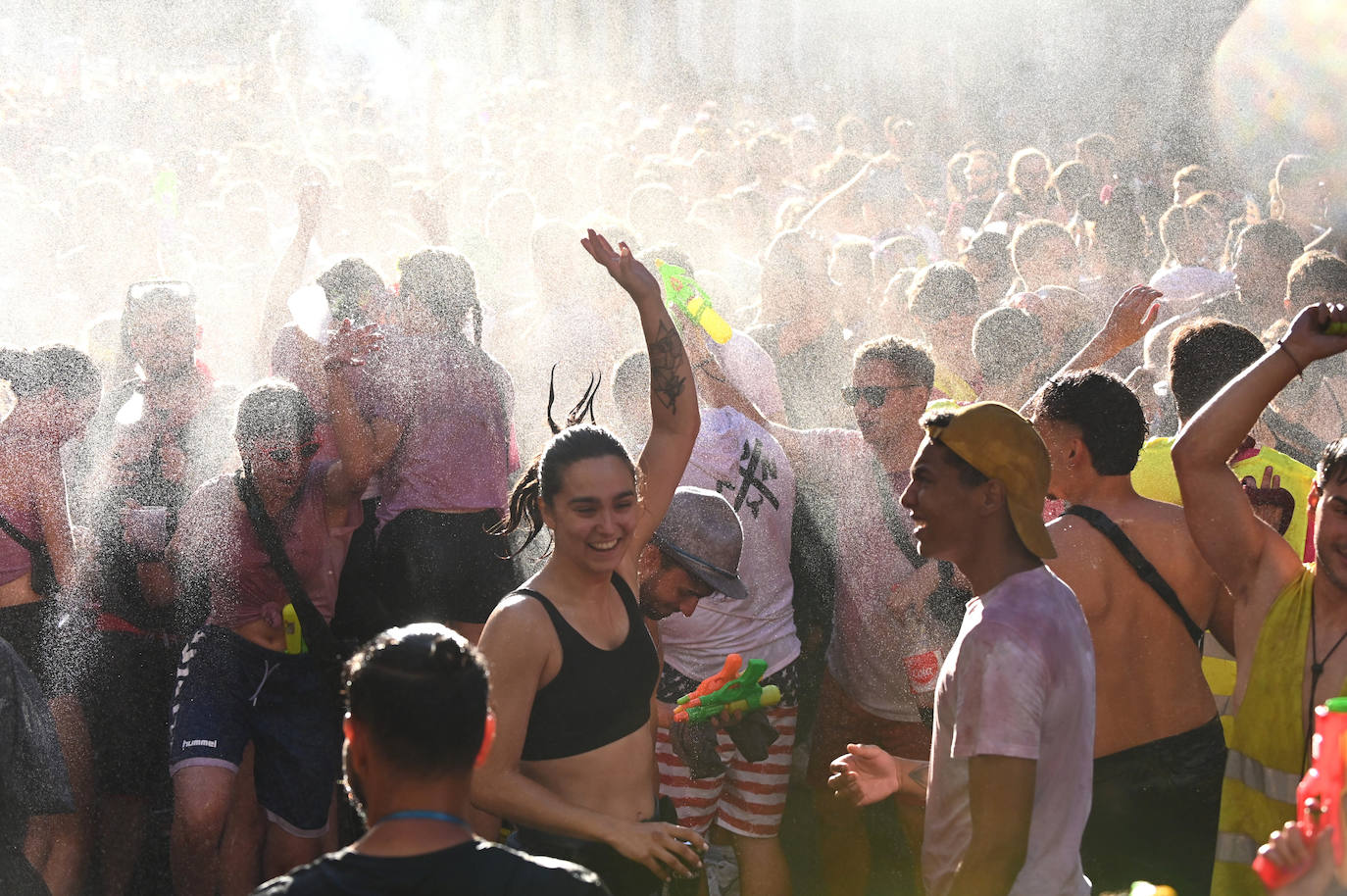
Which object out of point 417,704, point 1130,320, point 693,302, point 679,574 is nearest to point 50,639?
point 679,574

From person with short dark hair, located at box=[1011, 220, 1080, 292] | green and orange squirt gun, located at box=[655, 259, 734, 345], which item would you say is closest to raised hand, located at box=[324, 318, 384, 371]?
green and orange squirt gun, located at box=[655, 259, 734, 345]

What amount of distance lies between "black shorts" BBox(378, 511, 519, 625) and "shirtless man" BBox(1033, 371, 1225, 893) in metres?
1.73

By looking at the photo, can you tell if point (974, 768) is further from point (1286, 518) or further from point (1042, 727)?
point (1286, 518)

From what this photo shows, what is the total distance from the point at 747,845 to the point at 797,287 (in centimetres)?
209

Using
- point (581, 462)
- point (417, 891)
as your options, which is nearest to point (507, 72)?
point (581, 462)

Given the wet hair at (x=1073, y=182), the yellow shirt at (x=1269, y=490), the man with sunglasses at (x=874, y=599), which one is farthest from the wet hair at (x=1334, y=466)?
the wet hair at (x=1073, y=182)

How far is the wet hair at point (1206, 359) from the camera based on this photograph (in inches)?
136

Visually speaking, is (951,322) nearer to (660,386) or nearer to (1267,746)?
(660,386)

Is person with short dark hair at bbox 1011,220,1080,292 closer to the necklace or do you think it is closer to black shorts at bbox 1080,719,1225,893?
black shorts at bbox 1080,719,1225,893

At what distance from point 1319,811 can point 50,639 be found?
10.7ft

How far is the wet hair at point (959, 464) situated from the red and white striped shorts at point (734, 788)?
1.55m

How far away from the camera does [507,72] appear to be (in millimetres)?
16969

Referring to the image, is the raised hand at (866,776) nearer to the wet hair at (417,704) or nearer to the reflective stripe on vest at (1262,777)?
the reflective stripe on vest at (1262,777)

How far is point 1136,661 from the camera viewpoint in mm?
3094
